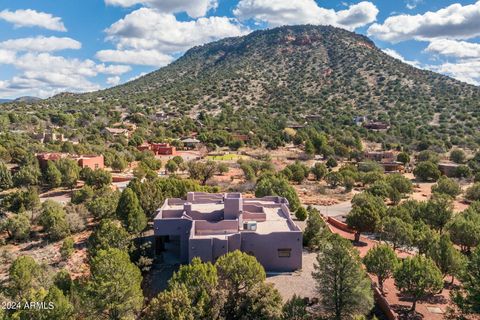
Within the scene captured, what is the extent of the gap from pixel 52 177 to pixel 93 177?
502cm

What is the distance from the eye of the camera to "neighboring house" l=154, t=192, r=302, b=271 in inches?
942

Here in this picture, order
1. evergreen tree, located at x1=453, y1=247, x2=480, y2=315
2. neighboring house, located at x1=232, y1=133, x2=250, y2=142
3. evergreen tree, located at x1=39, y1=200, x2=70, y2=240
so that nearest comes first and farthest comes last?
1. evergreen tree, located at x1=453, y1=247, x2=480, y2=315
2. evergreen tree, located at x1=39, y1=200, x2=70, y2=240
3. neighboring house, located at x1=232, y1=133, x2=250, y2=142

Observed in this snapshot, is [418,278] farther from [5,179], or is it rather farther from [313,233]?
[5,179]

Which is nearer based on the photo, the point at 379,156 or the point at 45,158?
the point at 45,158

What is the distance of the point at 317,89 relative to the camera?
12056 centimetres

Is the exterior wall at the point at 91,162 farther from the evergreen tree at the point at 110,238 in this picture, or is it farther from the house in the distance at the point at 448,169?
the house in the distance at the point at 448,169

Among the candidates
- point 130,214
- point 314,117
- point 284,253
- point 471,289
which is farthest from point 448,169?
point 130,214

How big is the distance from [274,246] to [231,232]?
10.2 feet

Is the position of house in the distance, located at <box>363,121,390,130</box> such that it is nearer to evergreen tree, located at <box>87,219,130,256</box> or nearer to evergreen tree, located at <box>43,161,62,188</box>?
evergreen tree, located at <box>43,161,62,188</box>

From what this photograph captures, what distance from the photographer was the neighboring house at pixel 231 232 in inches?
942

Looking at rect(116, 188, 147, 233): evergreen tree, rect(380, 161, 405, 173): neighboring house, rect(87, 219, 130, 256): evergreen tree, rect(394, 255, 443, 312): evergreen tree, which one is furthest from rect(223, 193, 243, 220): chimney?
rect(380, 161, 405, 173): neighboring house

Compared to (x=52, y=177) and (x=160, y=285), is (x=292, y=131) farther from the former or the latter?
(x=160, y=285)

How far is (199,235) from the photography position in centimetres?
2520

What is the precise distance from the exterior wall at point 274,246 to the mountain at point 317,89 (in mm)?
71158
